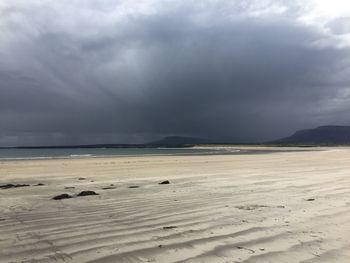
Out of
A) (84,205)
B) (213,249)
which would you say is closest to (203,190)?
(84,205)

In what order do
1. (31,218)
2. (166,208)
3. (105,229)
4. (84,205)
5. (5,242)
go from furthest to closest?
(84,205), (166,208), (31,218), (105,229), (5,242)

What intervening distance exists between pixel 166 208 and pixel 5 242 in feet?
11.5

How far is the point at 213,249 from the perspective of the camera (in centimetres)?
507

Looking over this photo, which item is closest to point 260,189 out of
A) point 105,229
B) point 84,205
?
point 84,205

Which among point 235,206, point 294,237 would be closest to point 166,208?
point 235,206

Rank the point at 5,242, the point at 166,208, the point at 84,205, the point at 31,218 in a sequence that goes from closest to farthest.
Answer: the point at 5,242 → the point at 31,218 → the point at 166,208 → the point at 84,205

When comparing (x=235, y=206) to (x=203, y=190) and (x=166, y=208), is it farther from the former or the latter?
(x=203, y=190)

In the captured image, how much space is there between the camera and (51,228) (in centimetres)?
643

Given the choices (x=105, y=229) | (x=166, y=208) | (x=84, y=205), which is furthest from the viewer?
(x=84, y=205)

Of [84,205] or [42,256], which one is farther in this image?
[84,205]

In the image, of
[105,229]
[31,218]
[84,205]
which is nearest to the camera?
[105,229]

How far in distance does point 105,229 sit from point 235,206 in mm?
3254

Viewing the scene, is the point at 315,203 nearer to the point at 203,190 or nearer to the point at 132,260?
the point at 203,190

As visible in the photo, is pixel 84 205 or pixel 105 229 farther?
pixel 84 205
